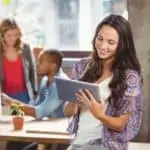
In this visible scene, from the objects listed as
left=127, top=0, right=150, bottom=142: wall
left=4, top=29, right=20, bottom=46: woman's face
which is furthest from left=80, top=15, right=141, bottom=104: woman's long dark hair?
left=4, top=29, right=20, bottom=46: woman's face

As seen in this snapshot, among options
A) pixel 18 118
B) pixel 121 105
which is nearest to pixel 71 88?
pixel 121 105

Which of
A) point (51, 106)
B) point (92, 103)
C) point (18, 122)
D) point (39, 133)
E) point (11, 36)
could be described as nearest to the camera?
point (92, 103)

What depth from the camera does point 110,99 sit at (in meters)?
2.23

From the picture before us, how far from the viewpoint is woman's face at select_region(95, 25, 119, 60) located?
2205 millimetres

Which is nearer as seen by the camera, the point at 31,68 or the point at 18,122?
the point at 18,122

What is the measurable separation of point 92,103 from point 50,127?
910 mm

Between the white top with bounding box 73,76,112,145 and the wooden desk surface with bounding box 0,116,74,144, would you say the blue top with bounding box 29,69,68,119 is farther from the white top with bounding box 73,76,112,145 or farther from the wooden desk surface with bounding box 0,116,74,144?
the white top with bounding box 73,76,112,145

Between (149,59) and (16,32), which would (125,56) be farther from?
(16,32)

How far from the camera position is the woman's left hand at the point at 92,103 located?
83.9 inches

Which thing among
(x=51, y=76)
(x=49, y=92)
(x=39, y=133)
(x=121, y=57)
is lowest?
(x=39, y=133)

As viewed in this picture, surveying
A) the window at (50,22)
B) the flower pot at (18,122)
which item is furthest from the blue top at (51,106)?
the window at (50,22)

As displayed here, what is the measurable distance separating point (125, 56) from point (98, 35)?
0.54 ft

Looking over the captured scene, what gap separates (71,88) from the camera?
2201 mm

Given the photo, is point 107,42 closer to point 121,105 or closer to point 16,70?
point 121,105
